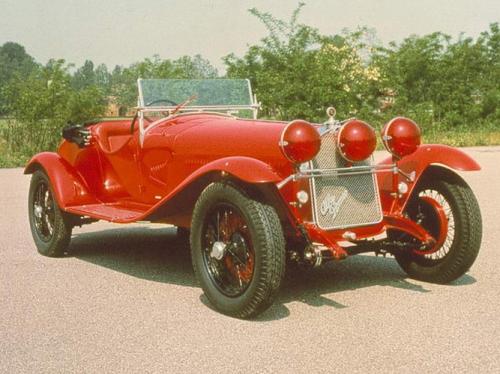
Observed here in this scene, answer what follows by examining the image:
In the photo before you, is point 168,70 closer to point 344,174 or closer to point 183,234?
point 183,234

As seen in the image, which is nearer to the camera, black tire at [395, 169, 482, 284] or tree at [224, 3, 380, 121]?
black tire at [395, 169, 482, 284]

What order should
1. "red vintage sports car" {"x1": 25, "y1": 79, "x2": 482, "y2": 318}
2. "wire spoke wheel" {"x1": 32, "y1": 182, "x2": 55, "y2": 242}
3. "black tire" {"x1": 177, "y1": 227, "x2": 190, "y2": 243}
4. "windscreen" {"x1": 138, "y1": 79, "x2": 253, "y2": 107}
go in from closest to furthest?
"red vintage sports car" {"x1": 25, "y1": 79, "x2": 482, "y2": 318} → "windscreen" {"x1": 138, "y1": 79, "x2": 253, "y2": 107} → "wire spoke wheel" {"x1": 32, "y1": 182, "x2": 55, "y2": 242} → "black tire" {"x1": 177, "y1": 227, "x2": 190, "y2": 243}

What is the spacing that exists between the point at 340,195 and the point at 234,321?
1.13 metres

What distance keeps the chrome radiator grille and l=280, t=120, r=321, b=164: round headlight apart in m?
0.29

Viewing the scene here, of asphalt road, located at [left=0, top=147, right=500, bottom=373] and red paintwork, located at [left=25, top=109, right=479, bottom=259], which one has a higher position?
red paintwork, located at [left=25, top=109, right=479, bottom=259]

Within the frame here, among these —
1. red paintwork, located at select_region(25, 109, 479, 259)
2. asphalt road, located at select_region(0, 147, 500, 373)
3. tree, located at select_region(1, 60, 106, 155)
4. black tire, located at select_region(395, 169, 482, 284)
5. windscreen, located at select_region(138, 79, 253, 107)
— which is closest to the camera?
asphalt road, located at select_region(0, 147, 500, 373)

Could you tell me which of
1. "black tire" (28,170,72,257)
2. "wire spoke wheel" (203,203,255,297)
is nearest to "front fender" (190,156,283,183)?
"wire spoke wheel" (203,203,255,297)

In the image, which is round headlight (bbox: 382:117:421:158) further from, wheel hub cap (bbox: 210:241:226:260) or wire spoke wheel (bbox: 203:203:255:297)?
wheel hub cap (bbox: 210:241:226:260)

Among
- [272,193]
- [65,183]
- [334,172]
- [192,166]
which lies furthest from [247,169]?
[65,183]

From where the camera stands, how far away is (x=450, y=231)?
5.39m

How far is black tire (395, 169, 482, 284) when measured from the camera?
495 cm

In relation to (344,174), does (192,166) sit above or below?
above

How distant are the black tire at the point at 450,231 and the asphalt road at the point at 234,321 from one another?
0.40ft

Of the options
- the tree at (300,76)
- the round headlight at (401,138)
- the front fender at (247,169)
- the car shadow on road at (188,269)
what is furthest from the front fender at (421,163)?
the tree at (300,76)
